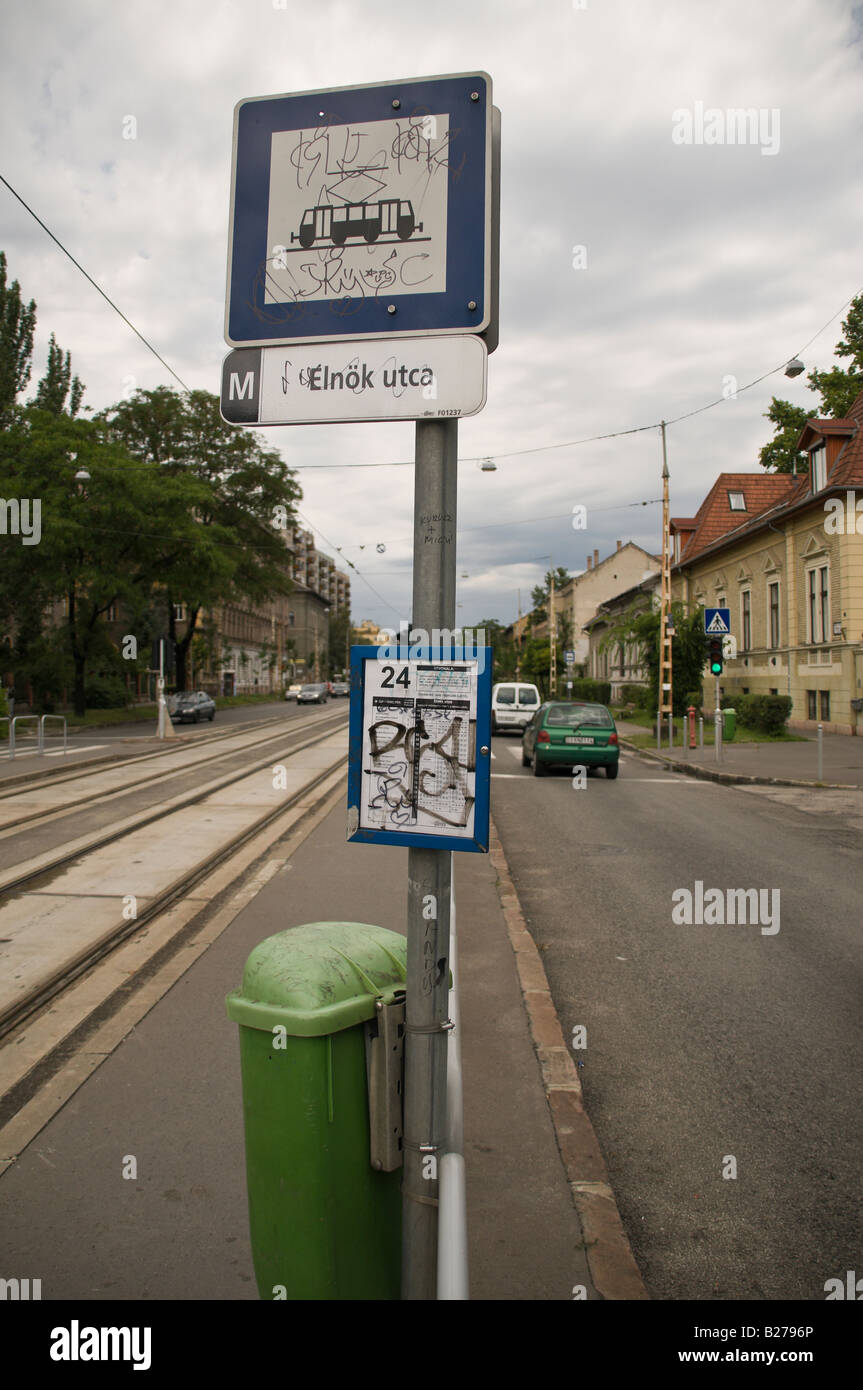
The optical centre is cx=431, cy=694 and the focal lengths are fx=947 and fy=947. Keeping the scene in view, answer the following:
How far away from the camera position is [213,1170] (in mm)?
3342

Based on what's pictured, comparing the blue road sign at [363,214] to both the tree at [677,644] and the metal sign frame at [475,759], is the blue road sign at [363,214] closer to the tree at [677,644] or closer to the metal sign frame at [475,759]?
the metal sign frame at [475,759]

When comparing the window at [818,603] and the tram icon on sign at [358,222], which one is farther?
the window at [818,603]

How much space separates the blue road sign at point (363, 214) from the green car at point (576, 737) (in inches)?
638

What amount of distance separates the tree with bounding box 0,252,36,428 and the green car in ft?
106

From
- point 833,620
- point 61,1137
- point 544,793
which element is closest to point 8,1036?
point 61,1137

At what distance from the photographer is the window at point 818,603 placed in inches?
1133

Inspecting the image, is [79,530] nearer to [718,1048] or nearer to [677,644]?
[677,644]

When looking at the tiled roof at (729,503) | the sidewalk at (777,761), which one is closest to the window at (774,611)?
the sidewalk at (777,761)

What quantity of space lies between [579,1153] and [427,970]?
74.3 inches

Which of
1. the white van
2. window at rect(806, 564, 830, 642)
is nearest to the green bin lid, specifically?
the white van

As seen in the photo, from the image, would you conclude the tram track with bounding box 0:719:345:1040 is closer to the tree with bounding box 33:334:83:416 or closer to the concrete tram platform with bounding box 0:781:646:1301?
the concrete tram platform with bounding box 0:781:646:1301

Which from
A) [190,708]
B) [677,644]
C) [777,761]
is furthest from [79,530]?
[777,761]

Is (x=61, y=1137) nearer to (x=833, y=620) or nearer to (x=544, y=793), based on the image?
(x=544, y=793)

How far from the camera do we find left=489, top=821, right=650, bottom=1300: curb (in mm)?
2738
